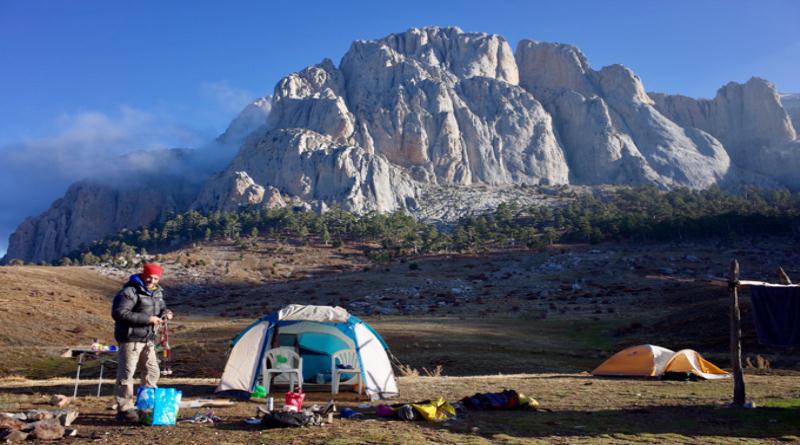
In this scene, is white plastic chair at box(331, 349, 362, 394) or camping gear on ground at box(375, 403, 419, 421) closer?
camping gear on ground at box(375, 403, 419, 421)

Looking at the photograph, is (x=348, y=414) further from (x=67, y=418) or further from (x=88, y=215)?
(x=88, y=215)

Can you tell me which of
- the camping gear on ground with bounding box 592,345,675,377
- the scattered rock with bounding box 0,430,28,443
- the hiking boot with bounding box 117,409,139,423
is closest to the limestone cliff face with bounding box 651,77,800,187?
the camping gear on ground with bounding box 592,345,675,377

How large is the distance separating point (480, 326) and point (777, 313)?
95.1ft

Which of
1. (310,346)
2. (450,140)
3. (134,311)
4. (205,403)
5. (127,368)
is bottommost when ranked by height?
(205,403)

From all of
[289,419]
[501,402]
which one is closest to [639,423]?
[501,402]

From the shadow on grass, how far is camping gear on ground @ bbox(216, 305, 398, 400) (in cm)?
404

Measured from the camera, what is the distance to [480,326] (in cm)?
4300

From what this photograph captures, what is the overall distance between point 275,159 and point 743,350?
12171 cm

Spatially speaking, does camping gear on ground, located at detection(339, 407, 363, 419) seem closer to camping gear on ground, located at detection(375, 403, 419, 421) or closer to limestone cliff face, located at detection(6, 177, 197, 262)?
camping gear on ground, located at detection(375, 403, 419, 421)

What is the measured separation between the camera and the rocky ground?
11.6 metres

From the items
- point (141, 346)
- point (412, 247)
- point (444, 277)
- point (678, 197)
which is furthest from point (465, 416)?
point (678, 197)

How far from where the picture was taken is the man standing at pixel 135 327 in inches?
435

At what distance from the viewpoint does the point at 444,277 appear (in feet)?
244

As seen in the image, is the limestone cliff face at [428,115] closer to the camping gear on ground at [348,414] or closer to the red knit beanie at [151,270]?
the camping gear on ground at [348,414]
